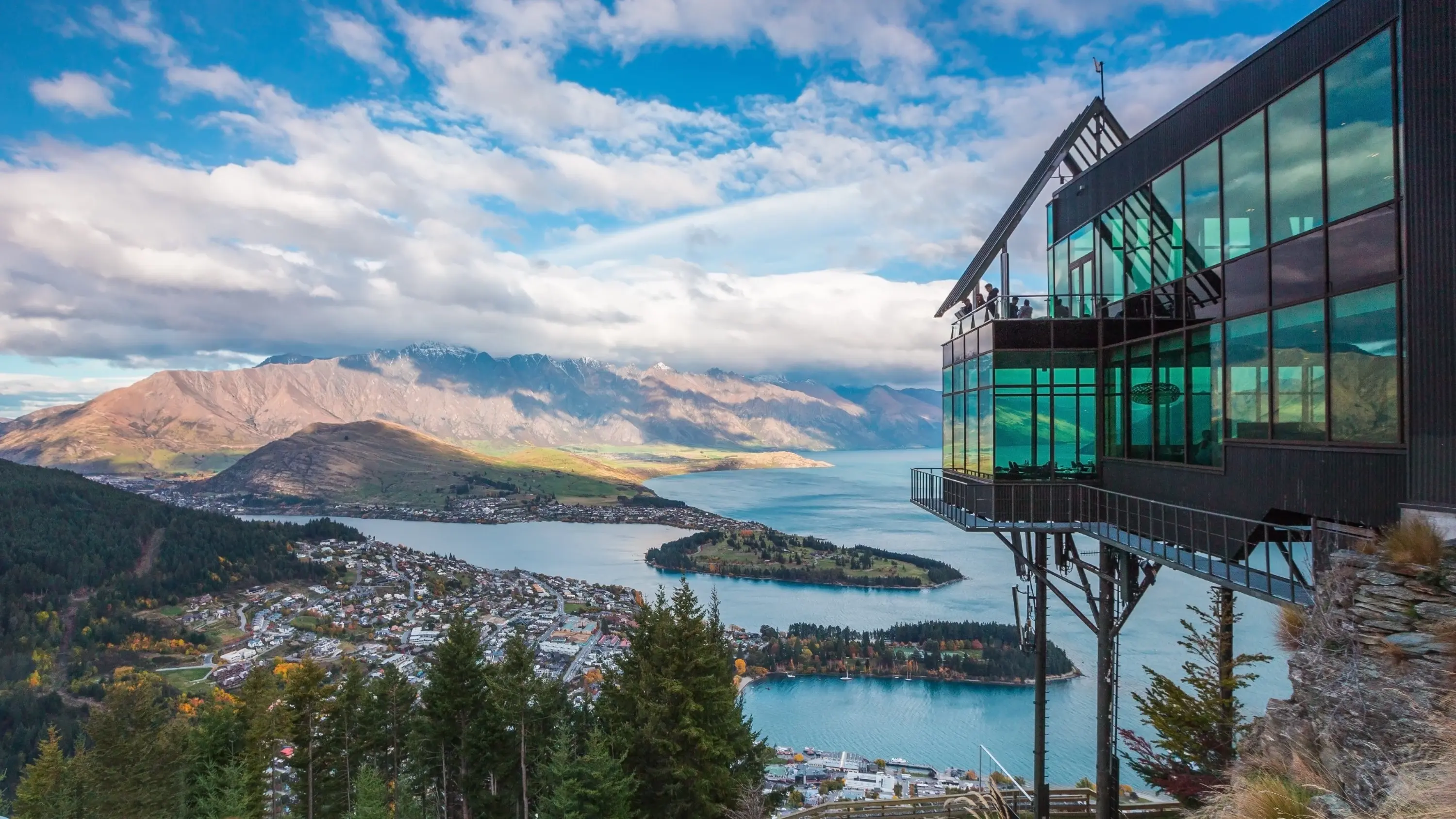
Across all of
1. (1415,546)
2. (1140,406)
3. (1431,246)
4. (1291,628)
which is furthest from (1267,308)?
(1415,546)

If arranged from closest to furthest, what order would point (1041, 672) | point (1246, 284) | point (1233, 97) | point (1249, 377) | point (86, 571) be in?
point (1249, 377)
point (1246, 284)
point (1233, 97)
point (1041, 672)
point (86, 571)

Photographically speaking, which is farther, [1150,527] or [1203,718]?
[1203,718]

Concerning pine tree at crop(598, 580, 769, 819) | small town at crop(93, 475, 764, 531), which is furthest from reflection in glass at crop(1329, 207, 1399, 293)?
small town at crop(93, 475, 764, 531)

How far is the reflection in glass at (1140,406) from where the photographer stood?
12.3m

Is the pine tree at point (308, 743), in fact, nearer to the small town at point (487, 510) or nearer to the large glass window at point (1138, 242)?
the large glass window at point (1138, 242)

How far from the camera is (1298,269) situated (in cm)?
886

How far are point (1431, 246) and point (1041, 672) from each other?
1034 centimetres

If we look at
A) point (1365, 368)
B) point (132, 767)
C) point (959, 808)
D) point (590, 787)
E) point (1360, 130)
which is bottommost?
point (132, 767)

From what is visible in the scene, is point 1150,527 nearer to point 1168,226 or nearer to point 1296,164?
point 1168,226

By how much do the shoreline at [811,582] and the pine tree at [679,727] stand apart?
72.8 m

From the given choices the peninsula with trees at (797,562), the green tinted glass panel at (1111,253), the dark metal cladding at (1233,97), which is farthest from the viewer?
the peninsula with trees at (797,562)

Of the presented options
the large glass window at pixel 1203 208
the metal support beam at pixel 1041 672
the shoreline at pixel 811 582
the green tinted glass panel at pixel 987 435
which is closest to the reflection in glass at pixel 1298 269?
the large glass window at pixel 1203 208

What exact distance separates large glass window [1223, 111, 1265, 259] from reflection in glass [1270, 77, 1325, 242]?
22 cm

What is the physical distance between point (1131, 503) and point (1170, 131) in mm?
6084
